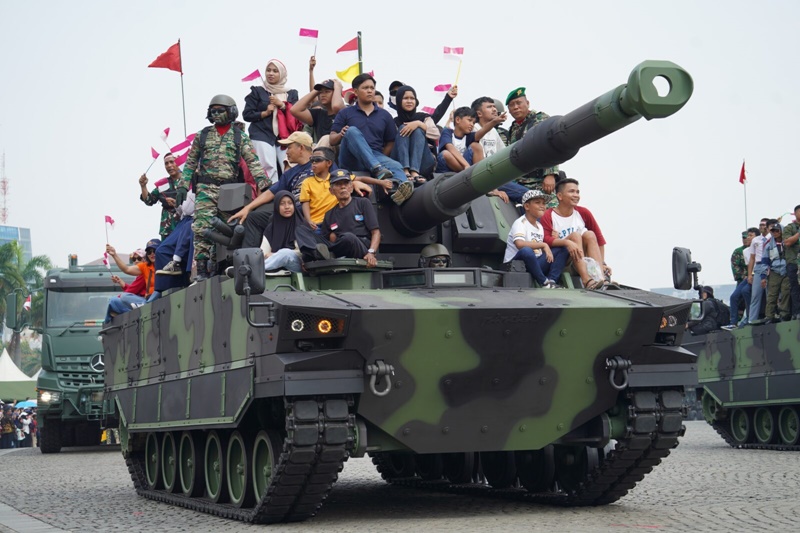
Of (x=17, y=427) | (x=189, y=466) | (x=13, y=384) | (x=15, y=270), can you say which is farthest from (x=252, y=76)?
(x=15, y=270)

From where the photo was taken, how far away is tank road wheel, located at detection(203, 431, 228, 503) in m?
12.2

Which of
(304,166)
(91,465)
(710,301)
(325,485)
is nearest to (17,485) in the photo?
(91,465)

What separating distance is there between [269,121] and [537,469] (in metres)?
5.72

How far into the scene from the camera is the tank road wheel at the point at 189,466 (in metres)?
13.0

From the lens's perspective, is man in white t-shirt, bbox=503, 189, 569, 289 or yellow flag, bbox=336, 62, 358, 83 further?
yellow flag, bbox=336, 62, 358, 83

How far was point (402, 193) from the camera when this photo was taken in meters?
12.1

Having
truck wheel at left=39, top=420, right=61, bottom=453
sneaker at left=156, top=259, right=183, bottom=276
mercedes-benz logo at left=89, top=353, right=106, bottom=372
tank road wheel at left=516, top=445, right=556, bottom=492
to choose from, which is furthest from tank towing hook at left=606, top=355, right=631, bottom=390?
truck wheel at left=39, top=420, right=61, bottom=453

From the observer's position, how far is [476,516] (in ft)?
35.8

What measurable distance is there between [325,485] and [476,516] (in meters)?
1.44

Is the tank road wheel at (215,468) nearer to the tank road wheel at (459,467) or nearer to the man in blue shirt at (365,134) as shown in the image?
the tank road wheel at (459,467)

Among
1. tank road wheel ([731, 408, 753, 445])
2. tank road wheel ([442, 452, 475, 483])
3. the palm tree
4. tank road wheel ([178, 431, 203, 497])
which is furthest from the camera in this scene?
the palm tree

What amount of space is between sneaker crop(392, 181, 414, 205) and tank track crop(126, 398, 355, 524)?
8.55 ft

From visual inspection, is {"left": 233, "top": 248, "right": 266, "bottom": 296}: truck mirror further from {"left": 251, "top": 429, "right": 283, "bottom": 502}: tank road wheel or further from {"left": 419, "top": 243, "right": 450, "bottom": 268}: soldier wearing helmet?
{"left": 419, "top": 243, "right": 450, "bottom": 268}: soldier wearing helmet

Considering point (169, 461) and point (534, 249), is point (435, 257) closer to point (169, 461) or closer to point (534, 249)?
point (534, 249)
